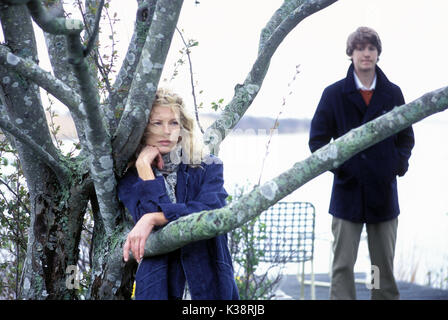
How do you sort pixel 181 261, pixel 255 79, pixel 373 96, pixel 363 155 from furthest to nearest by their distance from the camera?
pixel 373 96, pixel 363 155, pixel 255 79, pixel 181 261

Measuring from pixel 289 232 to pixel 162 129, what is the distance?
98.0 inches

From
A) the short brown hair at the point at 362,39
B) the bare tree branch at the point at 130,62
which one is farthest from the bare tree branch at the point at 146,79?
the short brown hair at the point at 362,39

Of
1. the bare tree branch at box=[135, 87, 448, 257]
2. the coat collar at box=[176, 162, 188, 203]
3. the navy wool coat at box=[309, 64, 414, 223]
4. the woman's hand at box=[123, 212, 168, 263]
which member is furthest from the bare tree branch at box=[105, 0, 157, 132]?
the navy wool coat at box=[309, 64, 414, 223]

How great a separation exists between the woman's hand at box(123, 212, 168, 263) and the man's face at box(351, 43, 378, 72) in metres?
1.61

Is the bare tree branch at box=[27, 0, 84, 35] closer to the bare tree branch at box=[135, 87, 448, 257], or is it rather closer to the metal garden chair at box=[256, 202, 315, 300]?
the bare tree branch at box=[135, 87, 448, 257]

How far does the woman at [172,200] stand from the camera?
82.0 inches

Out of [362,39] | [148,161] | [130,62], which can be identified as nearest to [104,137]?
[148,161]

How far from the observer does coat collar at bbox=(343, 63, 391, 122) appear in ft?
10.1

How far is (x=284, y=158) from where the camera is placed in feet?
29.1

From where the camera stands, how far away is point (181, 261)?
2109 mm

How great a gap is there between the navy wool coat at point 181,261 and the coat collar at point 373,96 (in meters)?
1.24

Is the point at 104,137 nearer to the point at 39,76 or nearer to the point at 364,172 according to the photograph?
the point at 39,76
